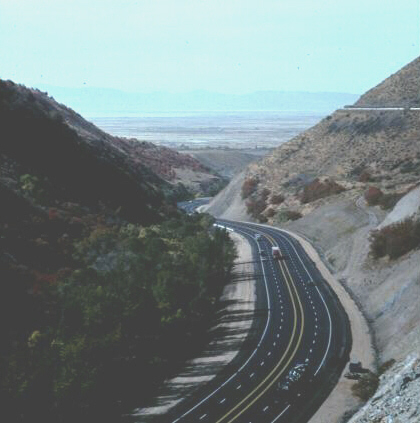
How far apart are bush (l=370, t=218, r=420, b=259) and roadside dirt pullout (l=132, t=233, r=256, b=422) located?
36.3ft

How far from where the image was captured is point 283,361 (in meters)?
41.2

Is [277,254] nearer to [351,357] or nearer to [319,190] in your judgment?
[319,190]

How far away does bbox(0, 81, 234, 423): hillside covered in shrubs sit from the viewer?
32.0 meters

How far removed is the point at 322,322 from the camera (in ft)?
163

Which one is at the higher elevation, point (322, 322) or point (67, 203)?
point (67, 203)

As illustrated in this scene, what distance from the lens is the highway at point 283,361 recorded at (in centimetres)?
3369

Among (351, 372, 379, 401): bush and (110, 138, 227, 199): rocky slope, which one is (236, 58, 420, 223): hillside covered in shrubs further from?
(351, 372, 379, 401): bush

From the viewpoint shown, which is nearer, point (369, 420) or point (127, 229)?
point (369, 420)

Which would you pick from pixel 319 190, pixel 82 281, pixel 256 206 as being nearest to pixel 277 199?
pixel 256 206

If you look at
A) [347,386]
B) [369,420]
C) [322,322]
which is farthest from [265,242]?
[369,420]

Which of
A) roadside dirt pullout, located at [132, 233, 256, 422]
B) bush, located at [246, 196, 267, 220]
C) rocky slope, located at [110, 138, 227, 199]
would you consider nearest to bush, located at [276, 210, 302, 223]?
bush, located at [246, 196, 267, 220]

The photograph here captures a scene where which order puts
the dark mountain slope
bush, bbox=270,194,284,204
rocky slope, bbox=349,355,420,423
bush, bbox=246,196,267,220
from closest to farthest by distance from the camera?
1. rocky slope, bbox=349,355,420,423
2. the dark mountain slope
3. bush, bbox=270,194,284,204
4. bush, bbox=246,196,267,220

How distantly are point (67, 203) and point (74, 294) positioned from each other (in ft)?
91.7

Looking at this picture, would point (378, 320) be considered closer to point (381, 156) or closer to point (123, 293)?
point (123, 293)
